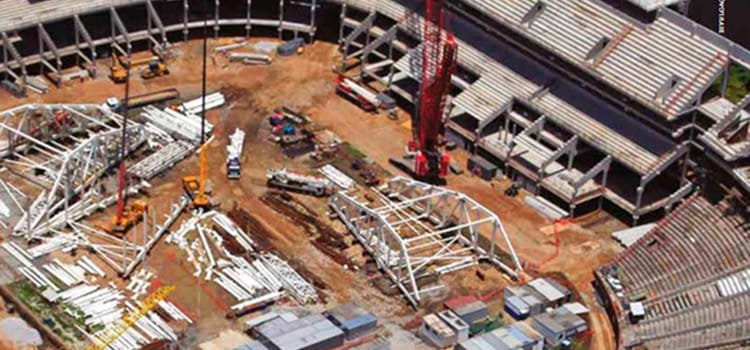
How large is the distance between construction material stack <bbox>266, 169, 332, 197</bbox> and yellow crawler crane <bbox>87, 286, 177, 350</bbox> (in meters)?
19.5

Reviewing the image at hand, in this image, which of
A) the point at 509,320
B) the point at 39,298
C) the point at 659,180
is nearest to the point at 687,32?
the point at 659,180

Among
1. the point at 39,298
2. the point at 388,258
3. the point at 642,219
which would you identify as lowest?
the point at 39,298

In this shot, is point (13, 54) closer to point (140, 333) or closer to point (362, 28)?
point (362, 28)

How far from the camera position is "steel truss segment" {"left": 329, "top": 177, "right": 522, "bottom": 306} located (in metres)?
125

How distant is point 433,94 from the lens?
140 metres

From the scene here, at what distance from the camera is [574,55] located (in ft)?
454

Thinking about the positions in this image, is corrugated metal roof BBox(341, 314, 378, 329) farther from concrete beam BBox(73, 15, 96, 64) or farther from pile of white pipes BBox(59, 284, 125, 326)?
concrete beam BBox(73, 15, 96, 64)

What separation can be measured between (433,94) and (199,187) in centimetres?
2440

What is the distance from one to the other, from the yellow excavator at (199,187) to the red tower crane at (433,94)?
68.0 feet

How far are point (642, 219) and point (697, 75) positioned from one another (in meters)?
14.2

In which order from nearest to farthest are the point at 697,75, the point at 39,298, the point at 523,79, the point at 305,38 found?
1. the point at 39,298
2. the point at 697,75
3. the point at 523,79
4. the point at 305,38

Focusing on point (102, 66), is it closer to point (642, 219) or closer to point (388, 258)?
point (388, 258)

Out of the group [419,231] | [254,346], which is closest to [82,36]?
[419,231]

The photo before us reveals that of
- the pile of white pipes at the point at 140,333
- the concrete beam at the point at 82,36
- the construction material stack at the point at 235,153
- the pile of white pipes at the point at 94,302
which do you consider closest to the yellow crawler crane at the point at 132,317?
the pile of white pipes at the point at 140,333
